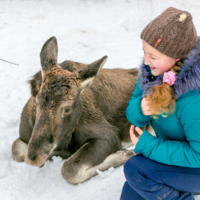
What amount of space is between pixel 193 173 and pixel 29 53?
5.98 metres

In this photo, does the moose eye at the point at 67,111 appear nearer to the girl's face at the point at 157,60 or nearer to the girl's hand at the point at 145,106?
the girl's hand at the point at 145,106

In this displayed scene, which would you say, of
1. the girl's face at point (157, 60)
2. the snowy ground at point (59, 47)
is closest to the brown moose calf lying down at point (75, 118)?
the snowy ground at point (59, 47)

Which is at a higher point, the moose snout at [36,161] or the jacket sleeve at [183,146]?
the jacket sleeve at [183,146]

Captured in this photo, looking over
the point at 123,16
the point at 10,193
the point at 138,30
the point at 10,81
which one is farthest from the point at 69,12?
the point at 10,193

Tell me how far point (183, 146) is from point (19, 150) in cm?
265

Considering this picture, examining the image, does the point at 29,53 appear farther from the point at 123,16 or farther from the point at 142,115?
the point at 142,115

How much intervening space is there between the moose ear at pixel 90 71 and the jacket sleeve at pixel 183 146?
112 centimetres

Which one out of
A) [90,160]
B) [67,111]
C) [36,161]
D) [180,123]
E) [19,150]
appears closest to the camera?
[180,123]

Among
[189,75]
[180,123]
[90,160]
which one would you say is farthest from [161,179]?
[90,160]

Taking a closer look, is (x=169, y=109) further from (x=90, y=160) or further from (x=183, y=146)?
(x=90, y=160)

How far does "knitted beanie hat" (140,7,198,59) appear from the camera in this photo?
243 centimetres

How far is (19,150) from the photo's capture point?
4.14 meters

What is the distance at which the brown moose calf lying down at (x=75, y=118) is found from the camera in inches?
126

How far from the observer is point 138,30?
28.5 feet
